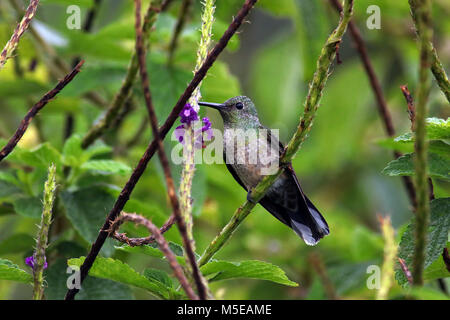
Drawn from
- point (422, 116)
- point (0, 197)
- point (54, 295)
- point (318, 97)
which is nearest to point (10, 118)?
point (0, 197)

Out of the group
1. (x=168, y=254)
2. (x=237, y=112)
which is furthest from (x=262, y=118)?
(x=168, y=254)

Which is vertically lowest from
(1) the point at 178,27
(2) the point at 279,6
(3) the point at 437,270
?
(3) the point at 437,270

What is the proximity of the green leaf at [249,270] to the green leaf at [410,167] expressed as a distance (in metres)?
0.39

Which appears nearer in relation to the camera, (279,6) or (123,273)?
(123,273)

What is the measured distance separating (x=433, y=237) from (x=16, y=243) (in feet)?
4.80

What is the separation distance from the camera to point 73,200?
220cm

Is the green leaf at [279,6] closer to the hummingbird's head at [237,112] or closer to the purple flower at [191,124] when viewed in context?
the hummingbird's head at [237,112]

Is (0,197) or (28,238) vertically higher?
(0,197)

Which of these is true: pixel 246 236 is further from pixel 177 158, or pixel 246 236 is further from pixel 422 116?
pixel 422 116

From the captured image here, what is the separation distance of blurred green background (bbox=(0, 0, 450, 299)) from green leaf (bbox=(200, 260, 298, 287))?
4.3 inches

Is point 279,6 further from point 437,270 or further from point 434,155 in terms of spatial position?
point 437,270

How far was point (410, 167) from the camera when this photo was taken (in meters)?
1.51

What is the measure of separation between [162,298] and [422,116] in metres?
0.87

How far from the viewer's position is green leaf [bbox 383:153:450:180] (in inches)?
59.5
